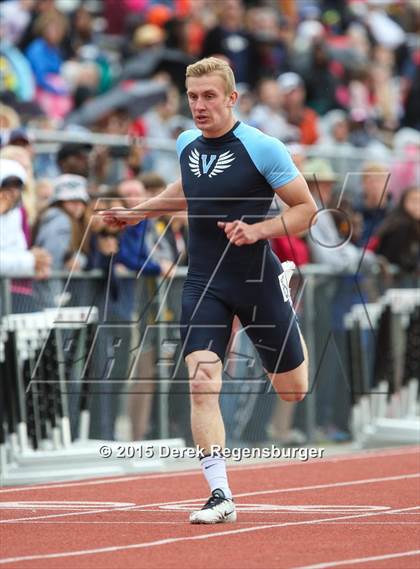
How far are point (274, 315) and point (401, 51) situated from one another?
57.7ft

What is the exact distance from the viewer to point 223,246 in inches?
352

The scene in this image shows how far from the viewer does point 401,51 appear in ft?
85.4

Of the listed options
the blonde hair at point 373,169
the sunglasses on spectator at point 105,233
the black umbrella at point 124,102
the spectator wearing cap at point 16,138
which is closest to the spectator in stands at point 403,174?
the blonde hair at point 373,169

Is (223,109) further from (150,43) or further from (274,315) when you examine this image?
(150,43)

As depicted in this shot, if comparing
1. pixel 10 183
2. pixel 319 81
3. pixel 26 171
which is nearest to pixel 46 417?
pixel 10 183

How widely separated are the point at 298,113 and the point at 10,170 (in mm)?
8904

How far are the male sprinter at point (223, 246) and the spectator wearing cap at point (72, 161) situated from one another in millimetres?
4482

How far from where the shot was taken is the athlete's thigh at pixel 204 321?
8.73 metres

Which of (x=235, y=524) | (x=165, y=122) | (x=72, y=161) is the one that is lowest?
(x=235, y=524)

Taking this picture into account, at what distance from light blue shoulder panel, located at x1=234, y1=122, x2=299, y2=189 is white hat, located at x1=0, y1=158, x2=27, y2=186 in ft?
11.6

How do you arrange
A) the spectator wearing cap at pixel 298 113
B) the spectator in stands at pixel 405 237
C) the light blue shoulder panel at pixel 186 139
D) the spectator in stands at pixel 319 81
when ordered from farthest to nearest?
1. the spectator in stands at pixel 319 81
2. the spectator wearing cap at pixel 298 113
3. the spectator in stands at pixel 405 237
4. the light blue shoulder panel at pixel 186 139

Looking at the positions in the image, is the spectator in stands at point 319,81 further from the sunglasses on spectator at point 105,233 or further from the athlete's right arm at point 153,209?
the athlete's right arm at point 153,209

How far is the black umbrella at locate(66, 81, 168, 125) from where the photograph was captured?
17.0 meters

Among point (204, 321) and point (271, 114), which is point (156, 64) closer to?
point (271, 114)
